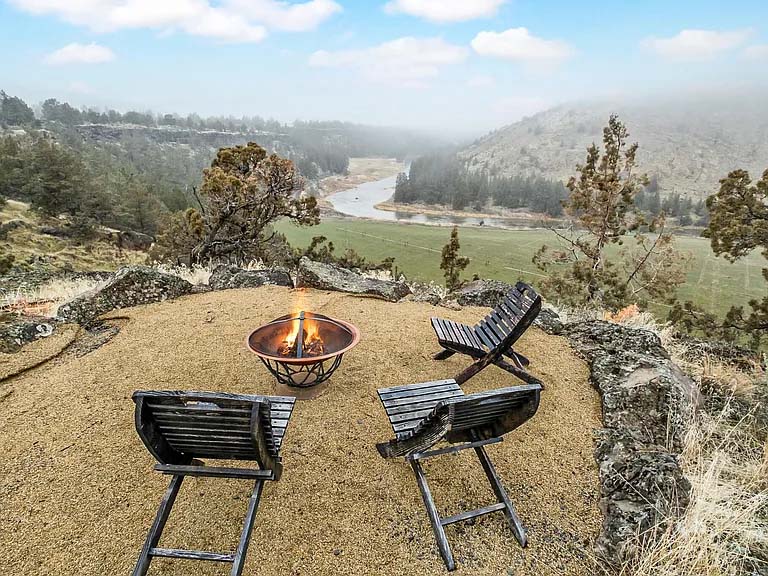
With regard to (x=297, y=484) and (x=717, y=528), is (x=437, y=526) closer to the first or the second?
(x=297, y=484)

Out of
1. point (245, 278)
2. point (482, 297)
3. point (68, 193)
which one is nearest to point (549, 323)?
point (482, 297)

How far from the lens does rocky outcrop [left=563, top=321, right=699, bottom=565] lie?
112 inches

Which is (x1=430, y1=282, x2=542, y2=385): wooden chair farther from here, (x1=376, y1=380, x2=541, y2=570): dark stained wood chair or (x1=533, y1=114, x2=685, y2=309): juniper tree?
(x1=533, y1=114, x2=685, y2=309): juniper tree

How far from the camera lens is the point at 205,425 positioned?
242 centimetres

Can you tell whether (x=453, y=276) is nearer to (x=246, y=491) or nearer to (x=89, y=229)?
(x=246, y=491)

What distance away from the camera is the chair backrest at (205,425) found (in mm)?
2324

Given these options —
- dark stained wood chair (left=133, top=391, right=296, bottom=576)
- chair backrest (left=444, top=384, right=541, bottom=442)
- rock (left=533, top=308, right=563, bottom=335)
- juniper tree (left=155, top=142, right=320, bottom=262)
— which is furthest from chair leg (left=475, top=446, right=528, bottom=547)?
juniper tree (left=155, top=142, right=320, bottom=262)

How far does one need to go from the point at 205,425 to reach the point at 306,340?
7.46ft

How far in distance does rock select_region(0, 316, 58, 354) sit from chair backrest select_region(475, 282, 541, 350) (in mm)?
5674

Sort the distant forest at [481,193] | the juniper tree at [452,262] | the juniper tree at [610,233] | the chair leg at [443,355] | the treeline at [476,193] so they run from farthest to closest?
the treeline at [476,193], the distant forest at [481,193], the juniper tree at [452,262], the juniper tree at [610,233], the chair leg at [443,355]

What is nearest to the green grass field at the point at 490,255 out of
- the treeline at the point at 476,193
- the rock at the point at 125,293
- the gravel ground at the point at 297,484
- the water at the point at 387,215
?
the water at the point at 387,215

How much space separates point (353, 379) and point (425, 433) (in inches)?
78.9

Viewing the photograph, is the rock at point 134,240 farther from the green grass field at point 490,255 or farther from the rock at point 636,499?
the rock at point 636,499

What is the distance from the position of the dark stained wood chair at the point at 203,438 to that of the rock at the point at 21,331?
13.6 ft
